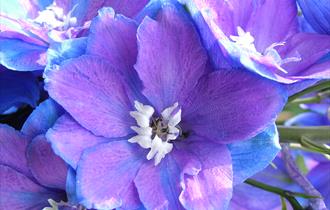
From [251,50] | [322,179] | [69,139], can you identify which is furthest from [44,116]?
[322,179]

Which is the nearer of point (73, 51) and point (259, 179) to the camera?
point (73, 51)

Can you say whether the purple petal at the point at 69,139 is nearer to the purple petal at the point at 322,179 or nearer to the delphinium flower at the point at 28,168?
the delphinium flower at the point at 28,168

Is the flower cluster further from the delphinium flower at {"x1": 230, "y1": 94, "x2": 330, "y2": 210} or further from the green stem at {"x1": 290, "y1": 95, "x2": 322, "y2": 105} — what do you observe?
the green stem at {"x1": 290, "y1": 95, "x2": 322, "y2": 105}

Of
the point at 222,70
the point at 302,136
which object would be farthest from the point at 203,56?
the point at 302,136

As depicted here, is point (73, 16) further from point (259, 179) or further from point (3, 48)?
point (259, 179)

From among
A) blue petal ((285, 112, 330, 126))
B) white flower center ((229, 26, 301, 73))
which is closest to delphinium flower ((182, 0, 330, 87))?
white flower center ((229, 26, 301, 73))

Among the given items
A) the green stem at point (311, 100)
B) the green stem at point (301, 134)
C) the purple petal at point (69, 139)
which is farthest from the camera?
the green stem at point (311, 100)

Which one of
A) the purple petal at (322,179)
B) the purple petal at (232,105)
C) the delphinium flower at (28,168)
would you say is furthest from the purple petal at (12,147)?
the purple petal at (322,179)
